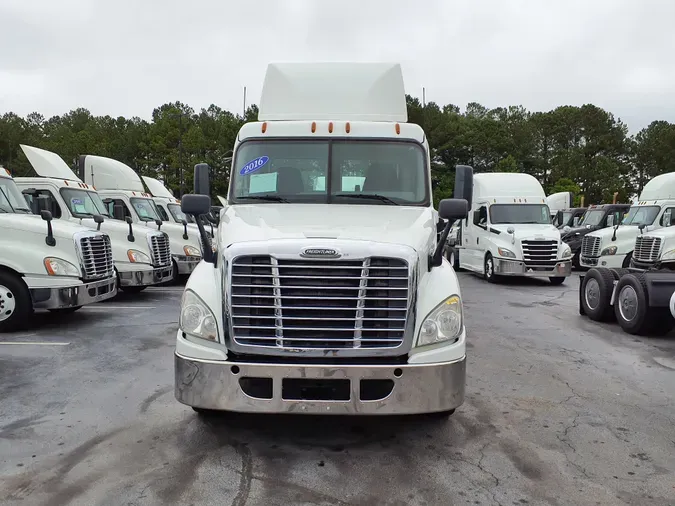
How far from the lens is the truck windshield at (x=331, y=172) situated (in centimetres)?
569

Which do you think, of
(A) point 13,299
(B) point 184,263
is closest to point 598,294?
(A) point 13,299

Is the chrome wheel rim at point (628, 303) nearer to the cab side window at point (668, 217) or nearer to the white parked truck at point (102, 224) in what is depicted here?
the cab side window at point (668, 217)

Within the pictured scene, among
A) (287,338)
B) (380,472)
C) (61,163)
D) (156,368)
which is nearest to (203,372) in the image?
(287,338)

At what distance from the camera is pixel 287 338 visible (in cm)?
425

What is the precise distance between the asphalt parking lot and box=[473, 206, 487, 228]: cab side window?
10.3 meters

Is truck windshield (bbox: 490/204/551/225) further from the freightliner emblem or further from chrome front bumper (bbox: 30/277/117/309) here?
the freightliner emblem

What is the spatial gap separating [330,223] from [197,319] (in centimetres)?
129

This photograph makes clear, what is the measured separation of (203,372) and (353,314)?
1.10 meters

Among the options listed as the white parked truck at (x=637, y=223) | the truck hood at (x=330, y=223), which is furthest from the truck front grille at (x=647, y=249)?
the truck hood at (x=330, y=223)

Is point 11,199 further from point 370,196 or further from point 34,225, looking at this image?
point 370,196

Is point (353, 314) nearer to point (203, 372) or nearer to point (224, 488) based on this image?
point (203, 372)

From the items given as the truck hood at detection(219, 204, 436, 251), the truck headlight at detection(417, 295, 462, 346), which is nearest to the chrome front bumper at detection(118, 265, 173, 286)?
the truck hood at detection(219, 204, 436, 251)

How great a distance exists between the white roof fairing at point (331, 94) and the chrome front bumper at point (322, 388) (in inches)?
156

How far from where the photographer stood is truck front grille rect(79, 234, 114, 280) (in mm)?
9086
